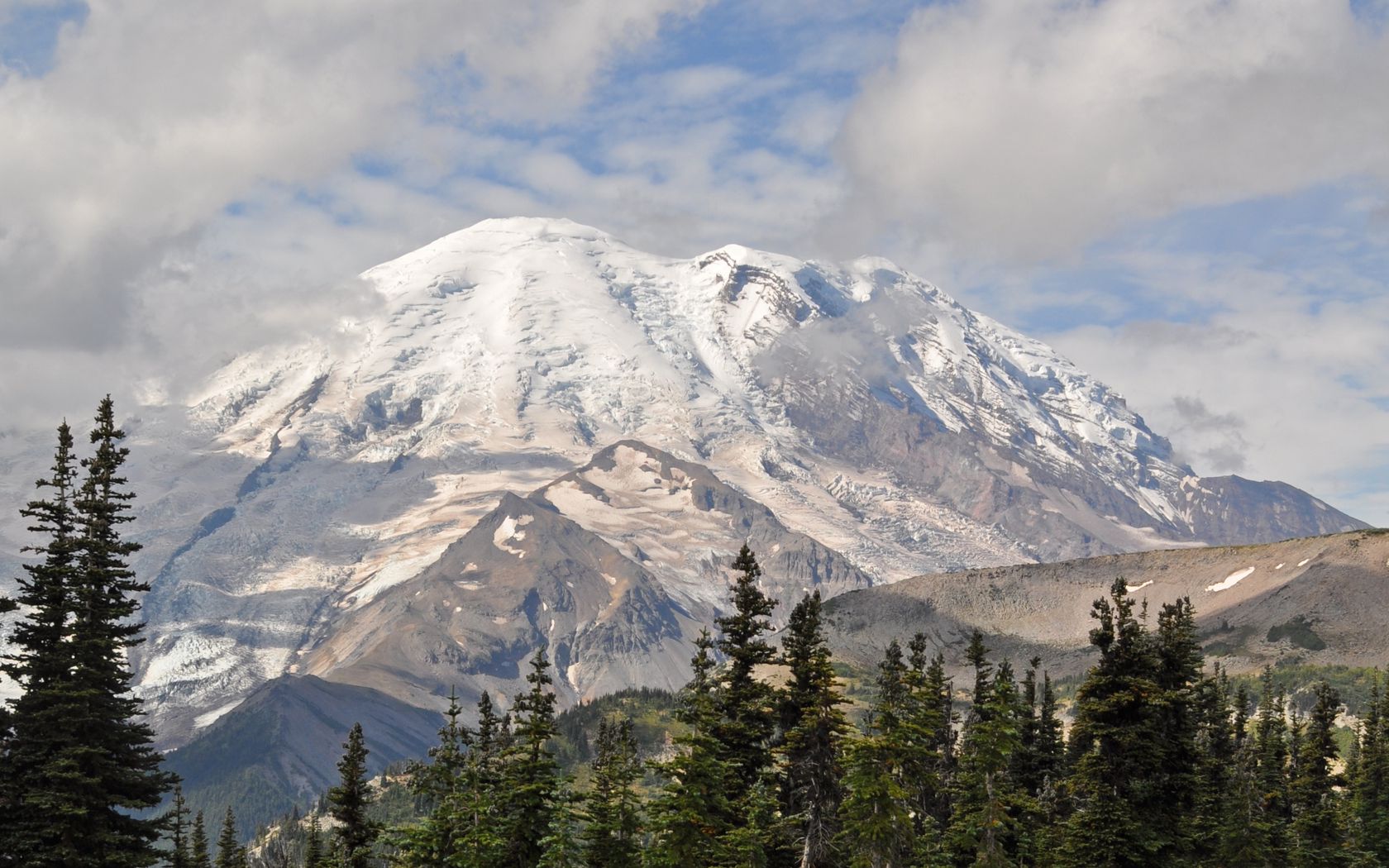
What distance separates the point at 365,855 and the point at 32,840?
62.9ft

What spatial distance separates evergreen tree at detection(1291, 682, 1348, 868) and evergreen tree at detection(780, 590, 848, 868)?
45992 mm

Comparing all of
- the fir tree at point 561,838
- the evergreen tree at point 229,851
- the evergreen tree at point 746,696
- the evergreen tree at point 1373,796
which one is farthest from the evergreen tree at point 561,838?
the evergreen tree at point 1373,796

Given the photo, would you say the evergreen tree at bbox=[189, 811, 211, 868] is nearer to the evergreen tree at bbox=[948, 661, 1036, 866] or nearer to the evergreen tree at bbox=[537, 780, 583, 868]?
the evergreen tree at bbox=[537, 780, 583, 868]

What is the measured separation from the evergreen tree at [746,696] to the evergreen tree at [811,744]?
39.7 inches

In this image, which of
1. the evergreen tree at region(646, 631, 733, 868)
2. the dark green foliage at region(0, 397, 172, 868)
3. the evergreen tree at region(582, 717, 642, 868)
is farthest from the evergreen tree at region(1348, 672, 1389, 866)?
the dark green foliage at region(0, 397, 172, 868)

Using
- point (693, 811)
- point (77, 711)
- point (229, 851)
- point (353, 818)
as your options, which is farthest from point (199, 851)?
point (693, 811)

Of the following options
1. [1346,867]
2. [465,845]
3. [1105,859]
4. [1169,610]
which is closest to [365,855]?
[465,845]

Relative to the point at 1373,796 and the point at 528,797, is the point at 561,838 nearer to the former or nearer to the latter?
the point at 528,797

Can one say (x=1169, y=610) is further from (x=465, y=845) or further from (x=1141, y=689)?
(x=465, y=845)

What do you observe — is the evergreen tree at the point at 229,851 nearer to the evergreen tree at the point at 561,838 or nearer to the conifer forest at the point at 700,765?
the conifer forest at the point at 700,765

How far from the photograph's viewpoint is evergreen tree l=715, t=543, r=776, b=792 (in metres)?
57.9

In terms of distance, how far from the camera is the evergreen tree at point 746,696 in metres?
57.9

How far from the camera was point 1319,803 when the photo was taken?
341ft

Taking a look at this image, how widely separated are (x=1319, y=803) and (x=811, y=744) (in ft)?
214
